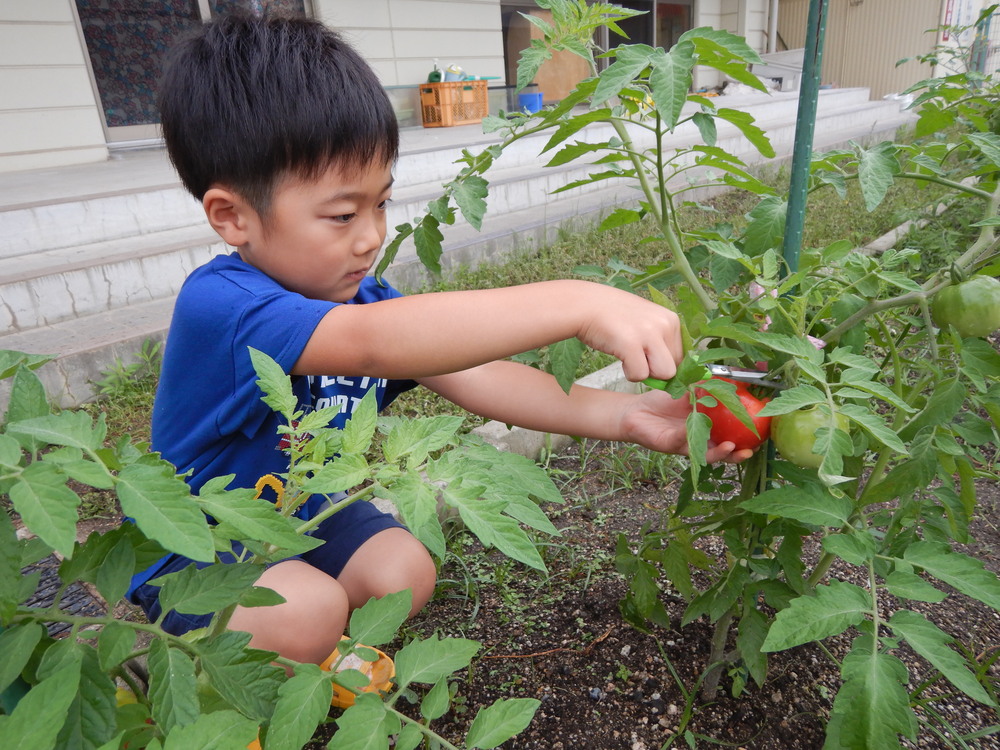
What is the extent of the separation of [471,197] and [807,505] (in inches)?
25.8

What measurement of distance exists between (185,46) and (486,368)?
80 cm

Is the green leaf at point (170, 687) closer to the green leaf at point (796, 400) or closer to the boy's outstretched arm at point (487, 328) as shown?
the boy's outstretched arm at point (487, 328)

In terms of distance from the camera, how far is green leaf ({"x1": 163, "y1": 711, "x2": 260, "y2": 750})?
1.71 ft

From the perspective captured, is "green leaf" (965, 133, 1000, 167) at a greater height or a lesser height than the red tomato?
greater

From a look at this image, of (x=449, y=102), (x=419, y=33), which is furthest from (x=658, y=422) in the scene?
(x=419, y=33)

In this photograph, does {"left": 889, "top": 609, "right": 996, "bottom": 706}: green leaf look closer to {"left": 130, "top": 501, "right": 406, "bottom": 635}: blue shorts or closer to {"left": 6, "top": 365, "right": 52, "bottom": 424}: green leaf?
{"left": 6, "top": 365, "right": 52, "bottom": 424}: green leaf

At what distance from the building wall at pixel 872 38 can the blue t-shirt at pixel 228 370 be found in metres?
13.7

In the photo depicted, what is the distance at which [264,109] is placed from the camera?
1.20 metres

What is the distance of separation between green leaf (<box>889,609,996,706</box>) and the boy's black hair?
3.38 ft

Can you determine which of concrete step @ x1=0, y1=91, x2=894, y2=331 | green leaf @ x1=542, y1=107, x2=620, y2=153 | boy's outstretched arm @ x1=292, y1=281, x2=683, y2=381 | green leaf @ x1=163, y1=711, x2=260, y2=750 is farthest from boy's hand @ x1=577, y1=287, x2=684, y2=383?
concrete step @ x1=0, y1=91, x2=894, y2=331

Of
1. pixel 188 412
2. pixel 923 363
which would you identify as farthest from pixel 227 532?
pixel 923 363

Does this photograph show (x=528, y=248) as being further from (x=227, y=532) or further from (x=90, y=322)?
(x=227, y=532)

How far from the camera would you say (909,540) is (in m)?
0.95

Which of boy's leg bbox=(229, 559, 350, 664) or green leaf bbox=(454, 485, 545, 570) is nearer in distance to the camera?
green leaf bbox=(454, 485, 545, 570)
